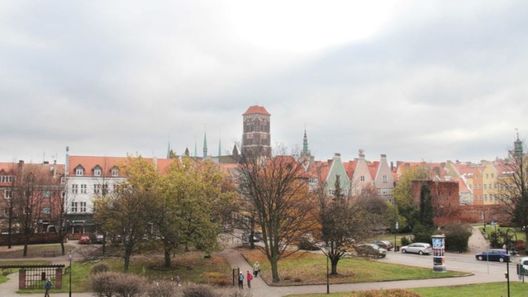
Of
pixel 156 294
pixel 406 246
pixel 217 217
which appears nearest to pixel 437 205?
pixel 406 246

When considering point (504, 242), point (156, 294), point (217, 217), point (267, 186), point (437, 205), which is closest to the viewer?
point (156, 294)

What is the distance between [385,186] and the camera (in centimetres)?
9444

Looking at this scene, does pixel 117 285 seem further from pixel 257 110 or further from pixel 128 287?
pixel 257 110

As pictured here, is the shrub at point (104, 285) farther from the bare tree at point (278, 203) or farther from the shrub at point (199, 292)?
the bare tree at point (278, 203)

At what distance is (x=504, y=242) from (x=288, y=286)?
2905cm

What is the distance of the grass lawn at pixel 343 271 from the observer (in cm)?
3841

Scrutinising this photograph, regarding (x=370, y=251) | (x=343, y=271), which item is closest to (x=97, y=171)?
(x=370, y=251)

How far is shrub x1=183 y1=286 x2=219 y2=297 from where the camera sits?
2458cm

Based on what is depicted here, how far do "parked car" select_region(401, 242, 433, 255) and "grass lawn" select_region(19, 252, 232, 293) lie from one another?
792 inches

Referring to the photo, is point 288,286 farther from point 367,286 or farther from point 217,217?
point 217,217

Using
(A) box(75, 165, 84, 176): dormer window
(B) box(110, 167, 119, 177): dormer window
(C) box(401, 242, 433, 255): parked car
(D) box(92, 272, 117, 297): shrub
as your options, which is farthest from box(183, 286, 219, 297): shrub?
(A) box(75, 165, 84, 176): dormer window

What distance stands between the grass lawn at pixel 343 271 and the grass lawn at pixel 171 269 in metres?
3.36

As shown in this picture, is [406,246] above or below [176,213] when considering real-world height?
below

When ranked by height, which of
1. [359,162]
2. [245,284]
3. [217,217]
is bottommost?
[245,284]
